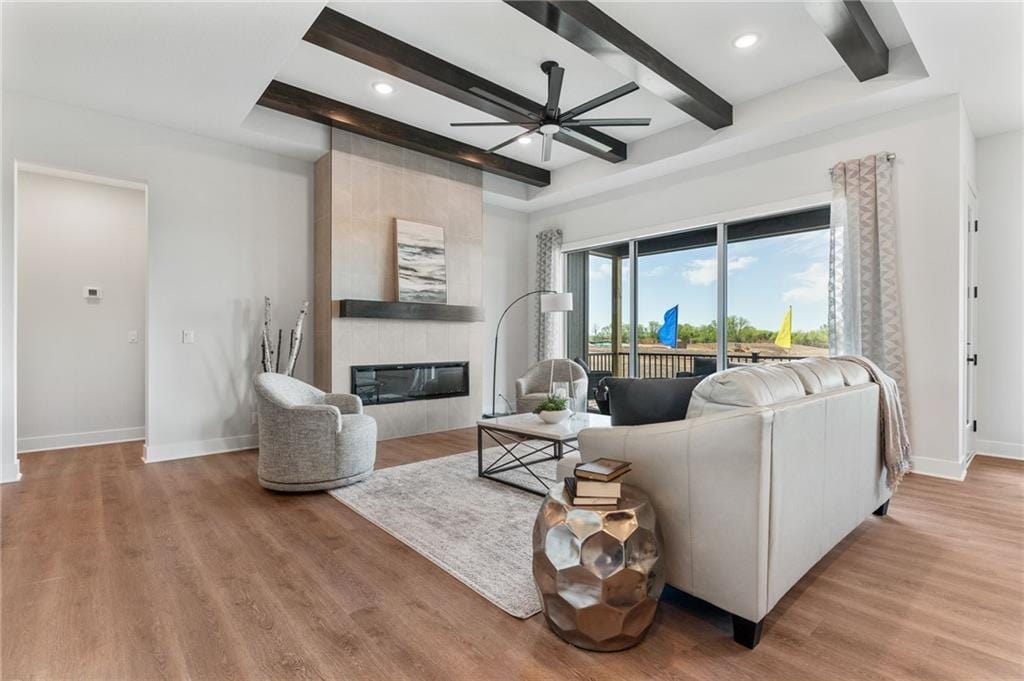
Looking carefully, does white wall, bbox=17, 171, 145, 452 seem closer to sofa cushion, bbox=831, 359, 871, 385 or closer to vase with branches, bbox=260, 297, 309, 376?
vase with branches, bbox=260, 297, 309, 376

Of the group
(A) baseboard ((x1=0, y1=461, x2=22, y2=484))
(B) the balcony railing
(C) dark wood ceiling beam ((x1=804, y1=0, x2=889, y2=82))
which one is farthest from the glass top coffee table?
(A) baseboard ((x1=0, y1=461, x2=22, y2=484))

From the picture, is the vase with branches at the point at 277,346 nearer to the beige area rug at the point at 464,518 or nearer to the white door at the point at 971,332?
the beige area rug at the point at 464,518

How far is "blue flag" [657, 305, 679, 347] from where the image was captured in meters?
5.77

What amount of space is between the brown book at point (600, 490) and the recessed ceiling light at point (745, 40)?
3.48m

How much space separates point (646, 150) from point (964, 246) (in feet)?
9.56

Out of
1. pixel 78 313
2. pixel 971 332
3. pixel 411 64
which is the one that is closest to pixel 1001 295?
pixel 971 332

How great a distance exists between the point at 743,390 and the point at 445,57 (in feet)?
11.1

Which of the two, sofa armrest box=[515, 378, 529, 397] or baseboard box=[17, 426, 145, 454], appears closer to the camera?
baseboard box=[17, 426, 145, 454]

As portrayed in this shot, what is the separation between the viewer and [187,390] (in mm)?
4473

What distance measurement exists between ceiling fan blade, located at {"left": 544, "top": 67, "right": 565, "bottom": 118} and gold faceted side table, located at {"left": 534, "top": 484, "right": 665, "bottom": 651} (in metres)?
3.01

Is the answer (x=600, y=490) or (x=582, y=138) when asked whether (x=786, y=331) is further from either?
(x=600, y=490)

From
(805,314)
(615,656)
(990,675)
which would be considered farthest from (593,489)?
(805,314)

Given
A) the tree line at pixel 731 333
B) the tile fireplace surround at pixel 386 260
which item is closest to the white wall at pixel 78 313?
the tile fireplace surround at pixel 386 260

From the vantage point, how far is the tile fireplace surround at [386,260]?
492 centimetres
